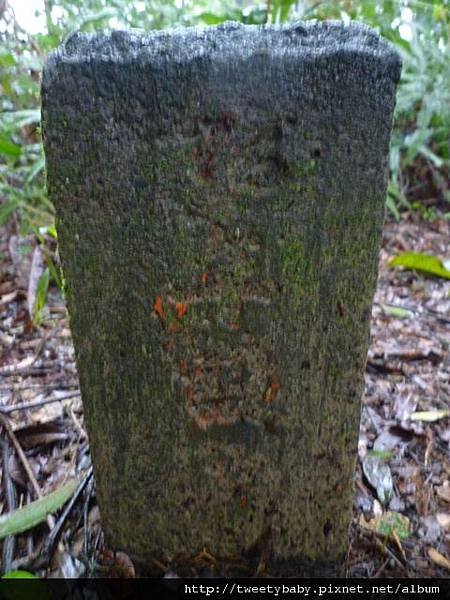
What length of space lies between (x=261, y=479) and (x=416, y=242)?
2.97 metres

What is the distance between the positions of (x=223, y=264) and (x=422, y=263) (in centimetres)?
224

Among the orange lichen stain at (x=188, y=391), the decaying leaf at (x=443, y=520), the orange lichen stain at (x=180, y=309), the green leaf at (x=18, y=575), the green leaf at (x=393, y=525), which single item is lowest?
the decaying leaf at (x=443, y=520)

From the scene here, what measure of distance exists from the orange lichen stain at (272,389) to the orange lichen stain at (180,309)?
223mm

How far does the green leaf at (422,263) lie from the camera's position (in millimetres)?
2910

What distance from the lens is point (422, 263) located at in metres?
2.94

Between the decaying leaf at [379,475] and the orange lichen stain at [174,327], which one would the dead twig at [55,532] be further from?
the decaying leaf at [379,475]

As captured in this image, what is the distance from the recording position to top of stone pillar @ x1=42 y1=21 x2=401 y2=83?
85cm

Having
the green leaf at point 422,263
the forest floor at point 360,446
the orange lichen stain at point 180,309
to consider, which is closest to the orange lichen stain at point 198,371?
the orange lichen stain at point 180,309

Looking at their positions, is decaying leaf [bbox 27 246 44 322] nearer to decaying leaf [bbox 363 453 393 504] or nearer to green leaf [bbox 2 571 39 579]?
green leaf [bbox 2 571 39 579]

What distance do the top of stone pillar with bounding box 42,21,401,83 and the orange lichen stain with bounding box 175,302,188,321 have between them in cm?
42

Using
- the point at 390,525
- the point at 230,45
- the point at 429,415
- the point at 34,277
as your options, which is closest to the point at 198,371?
the point at 230,45

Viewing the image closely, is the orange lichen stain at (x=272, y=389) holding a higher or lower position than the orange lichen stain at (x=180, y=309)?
lower

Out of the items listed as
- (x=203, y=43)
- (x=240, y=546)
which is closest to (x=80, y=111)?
(x=203, y=43)

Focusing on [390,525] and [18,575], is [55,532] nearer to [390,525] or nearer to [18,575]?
[18,575]
